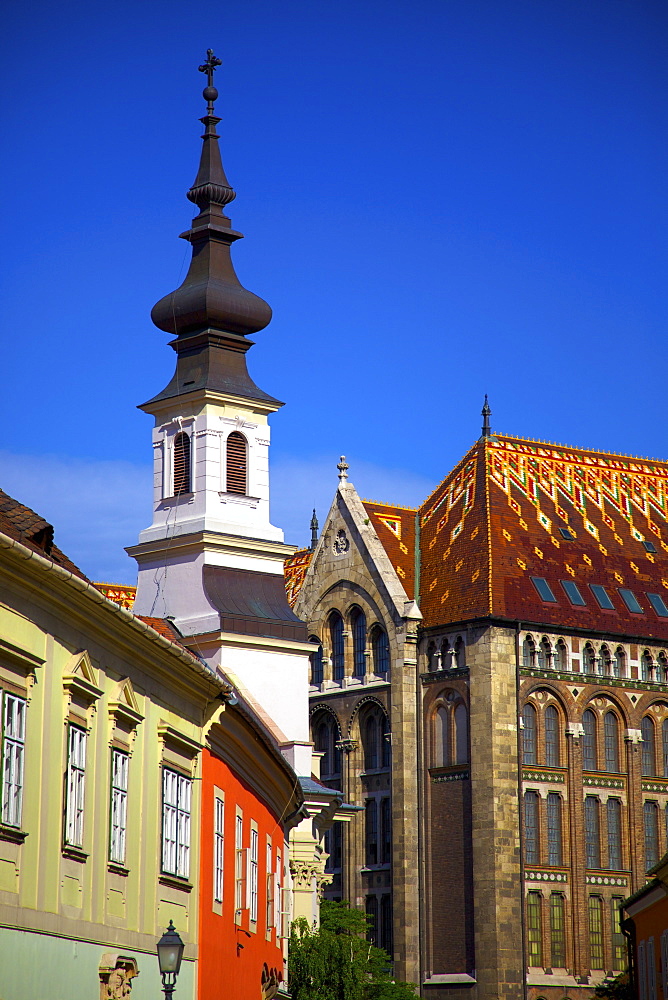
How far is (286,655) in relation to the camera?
65.1m

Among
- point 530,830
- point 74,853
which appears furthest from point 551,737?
point 74,853

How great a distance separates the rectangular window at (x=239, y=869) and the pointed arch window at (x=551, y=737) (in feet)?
140

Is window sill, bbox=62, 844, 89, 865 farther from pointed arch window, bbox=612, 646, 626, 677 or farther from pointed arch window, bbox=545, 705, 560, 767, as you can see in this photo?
pointed arch window, bbox=612, 646, 626, 677

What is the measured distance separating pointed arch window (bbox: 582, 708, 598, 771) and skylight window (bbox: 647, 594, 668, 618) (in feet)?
20.9

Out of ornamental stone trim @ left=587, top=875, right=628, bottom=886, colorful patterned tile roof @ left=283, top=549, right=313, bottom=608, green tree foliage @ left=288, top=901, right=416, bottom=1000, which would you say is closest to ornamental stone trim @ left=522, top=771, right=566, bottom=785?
ornamental stone trim @ left=587, top=875, right=628, bottom=886

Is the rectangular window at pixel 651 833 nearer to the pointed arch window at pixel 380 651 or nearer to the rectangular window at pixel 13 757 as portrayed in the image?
the pointed arch window at pixel 380 651

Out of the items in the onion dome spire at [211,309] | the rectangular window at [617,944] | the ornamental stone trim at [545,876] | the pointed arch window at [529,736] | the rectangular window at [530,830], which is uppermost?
the onion dome spire at [211,309]

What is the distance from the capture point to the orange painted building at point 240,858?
97.7 feet

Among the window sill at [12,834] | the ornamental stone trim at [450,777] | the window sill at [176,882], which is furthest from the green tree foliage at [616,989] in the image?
the window sill at [12,834]

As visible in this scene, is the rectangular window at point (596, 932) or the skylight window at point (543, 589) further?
the skylight window at point (543, 589)

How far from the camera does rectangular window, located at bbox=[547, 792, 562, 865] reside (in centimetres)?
7400

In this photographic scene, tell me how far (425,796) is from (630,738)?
8912mm

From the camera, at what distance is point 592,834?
7550cm

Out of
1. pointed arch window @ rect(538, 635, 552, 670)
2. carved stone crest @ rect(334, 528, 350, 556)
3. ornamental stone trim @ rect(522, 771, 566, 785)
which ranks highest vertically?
Answer: carved stone crest @ rect(334, 528, 350, 556)
